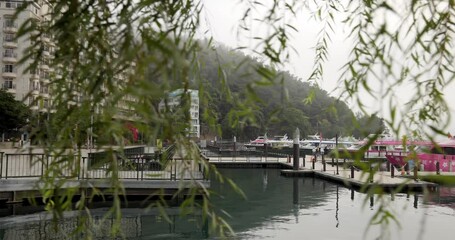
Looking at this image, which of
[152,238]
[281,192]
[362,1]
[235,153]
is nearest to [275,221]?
[152,238]

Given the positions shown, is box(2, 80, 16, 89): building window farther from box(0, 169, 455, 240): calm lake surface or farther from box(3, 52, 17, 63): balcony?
box(0, 169, 455, 240): calm lake surface

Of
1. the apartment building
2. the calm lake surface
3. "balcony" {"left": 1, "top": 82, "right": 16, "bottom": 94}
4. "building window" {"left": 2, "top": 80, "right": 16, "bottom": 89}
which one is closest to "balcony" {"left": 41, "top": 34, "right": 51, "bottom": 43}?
the apartment building

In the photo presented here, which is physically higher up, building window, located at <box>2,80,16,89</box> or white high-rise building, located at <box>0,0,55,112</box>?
building window, located at <box>2,80,16,89</box>

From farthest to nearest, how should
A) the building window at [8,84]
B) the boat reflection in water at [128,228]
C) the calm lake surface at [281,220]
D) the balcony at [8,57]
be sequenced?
the building window at [8,84] → the balcony at [8,57] → the calm lake surface at [281,220] → the boat reflection in water at [128,228]

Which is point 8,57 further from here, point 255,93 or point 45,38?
point 255,93

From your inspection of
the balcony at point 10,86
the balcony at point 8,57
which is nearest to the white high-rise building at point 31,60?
the balcony at point 10,86

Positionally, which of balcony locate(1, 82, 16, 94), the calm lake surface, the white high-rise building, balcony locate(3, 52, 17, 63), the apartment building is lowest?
the calm lake surface

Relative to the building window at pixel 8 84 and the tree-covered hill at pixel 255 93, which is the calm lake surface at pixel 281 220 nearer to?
the tree-covered hill at pixel 255 93

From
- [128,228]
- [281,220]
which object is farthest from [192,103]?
[281,220]

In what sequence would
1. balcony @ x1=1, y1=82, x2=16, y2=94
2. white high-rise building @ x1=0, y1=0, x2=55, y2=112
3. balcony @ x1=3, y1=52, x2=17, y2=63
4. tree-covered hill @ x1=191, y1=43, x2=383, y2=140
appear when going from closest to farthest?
1. tree-covered hill @ x1=191, y1=43, x2=383, y2=140
2. white high-rise building @ x1=0, y1=0, x2=55, y2=112
3. balcony @ x1=3, y1=52, x2=17, y2=63
4. balcony @ x1=1, y1=82, x2=16, y2=94

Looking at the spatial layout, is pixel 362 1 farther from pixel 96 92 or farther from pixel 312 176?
pixel 312 176

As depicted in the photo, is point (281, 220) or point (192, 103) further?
point (281, 220)

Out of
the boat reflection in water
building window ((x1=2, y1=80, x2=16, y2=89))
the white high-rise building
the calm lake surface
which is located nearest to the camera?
the white high-rise building

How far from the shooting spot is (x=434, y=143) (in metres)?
1.20
